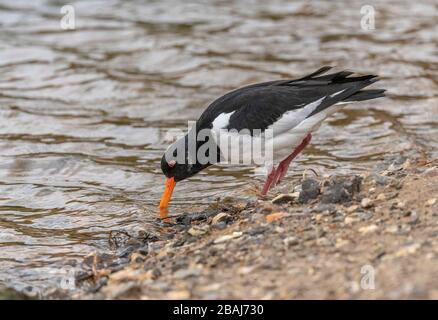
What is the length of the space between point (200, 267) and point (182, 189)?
3229 millimetres

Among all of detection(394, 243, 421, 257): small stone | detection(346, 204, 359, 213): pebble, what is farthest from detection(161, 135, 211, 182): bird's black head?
detection(394, 243, 421, 257): small stone

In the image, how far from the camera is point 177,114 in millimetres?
10773

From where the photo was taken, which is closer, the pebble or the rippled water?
the pebble

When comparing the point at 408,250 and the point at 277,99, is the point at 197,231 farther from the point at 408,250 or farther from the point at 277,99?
the point at 408,250

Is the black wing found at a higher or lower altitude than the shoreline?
higher

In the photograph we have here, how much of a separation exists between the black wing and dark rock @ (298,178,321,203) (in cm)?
75

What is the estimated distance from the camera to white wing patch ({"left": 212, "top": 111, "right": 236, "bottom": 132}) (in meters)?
6.64

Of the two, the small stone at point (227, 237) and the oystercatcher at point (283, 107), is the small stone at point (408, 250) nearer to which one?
the small stone at point (227, 237)

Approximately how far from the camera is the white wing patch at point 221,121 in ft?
21.8

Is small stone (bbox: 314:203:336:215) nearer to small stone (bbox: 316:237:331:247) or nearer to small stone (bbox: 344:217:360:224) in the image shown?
small stone (bbox: 344:217:360:224)

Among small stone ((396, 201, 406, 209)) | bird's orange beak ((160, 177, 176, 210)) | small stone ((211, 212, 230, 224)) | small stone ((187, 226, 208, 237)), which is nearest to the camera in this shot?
small stone ((396, 201, 406, 209))

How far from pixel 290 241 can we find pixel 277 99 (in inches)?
76.2
